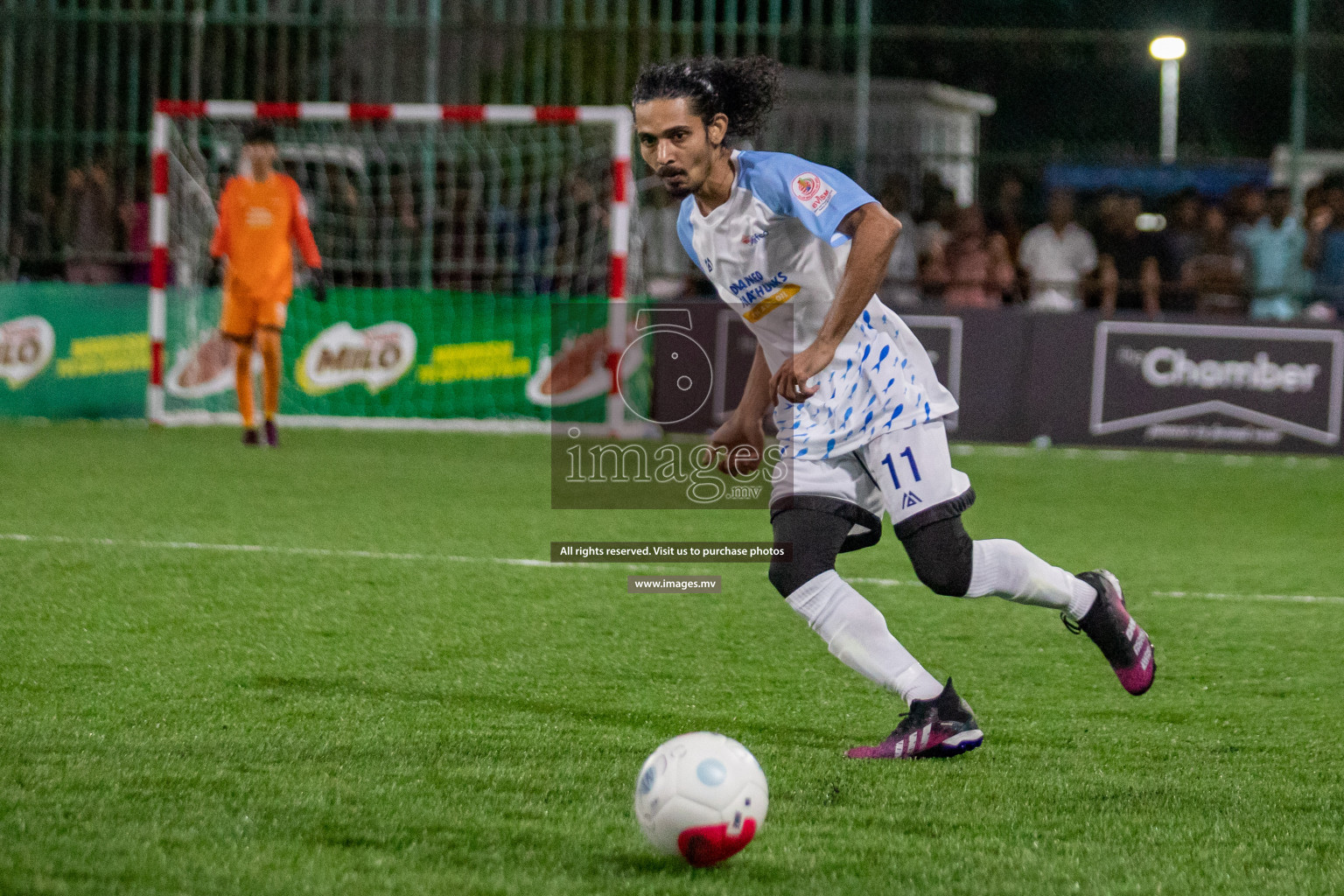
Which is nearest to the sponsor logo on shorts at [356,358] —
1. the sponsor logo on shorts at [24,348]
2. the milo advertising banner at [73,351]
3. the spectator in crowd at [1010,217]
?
the milo advertising banner at [73,351]

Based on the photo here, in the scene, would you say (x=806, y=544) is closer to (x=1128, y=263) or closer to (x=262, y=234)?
(x=262, y=234)

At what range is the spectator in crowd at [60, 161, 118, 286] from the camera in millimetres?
13938

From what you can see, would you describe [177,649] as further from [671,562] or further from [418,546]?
[671,562]

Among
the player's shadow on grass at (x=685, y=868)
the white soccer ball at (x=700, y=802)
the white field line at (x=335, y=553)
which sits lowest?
the player's shadow on grass at (x=685, y=868)

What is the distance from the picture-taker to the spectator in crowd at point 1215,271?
528 inches

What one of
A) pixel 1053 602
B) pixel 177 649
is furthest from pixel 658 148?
pixel 177 649

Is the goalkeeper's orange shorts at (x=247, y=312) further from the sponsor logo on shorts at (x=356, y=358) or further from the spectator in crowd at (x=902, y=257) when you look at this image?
the spectator in crowd at (x=902, y=257)

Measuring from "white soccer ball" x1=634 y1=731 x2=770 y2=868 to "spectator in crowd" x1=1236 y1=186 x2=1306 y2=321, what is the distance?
36.4 feet

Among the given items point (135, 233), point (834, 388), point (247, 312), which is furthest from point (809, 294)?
point (135, 233)

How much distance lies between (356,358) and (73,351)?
2.26 meters

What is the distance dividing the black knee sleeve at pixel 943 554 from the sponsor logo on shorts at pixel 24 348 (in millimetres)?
10682

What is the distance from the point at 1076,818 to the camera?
3.58 metres

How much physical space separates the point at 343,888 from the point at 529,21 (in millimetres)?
11443

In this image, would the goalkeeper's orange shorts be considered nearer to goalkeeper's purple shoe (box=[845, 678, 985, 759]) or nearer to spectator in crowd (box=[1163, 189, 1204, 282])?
spectator in crowd (box=[1163, 189, 1204, 282])
